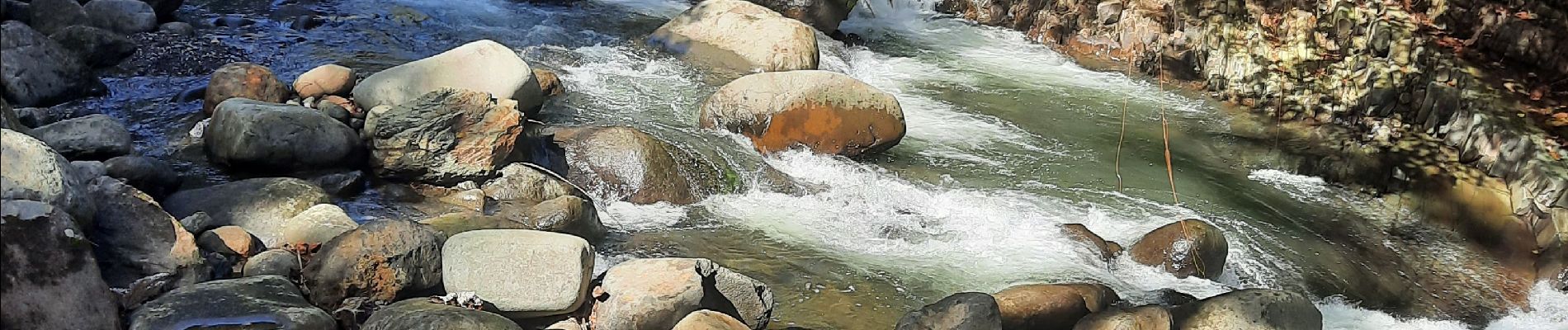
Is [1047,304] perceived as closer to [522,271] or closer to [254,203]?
[522,271]

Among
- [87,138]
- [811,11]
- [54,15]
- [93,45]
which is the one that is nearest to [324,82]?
[87,138]

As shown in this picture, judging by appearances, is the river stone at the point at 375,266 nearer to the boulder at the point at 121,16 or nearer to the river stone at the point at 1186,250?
the river stone at the point at 1186,250

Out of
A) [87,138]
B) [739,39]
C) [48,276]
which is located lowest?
[739,39]

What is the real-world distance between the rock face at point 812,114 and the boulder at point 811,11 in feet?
11.2

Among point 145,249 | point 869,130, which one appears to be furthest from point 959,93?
point 145,249

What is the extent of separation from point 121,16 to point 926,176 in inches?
218

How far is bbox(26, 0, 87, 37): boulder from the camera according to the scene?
7.34 metres

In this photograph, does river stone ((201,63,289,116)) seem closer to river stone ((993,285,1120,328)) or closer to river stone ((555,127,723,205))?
river stone ((555,127,723,205))

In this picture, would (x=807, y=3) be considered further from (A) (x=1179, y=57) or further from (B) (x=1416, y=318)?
(B) (x=1416, y=318)

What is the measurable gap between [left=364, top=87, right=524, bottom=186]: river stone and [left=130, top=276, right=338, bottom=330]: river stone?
6.34 ft

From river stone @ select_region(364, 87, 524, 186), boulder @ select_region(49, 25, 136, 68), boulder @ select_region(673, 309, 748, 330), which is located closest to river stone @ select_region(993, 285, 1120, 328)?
boulder @ select_region(673, 309, 748, 330)

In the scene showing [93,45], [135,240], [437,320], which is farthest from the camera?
[93,45]

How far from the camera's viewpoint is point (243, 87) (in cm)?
617

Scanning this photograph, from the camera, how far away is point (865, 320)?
4676mm
